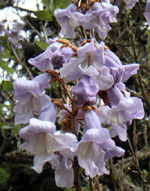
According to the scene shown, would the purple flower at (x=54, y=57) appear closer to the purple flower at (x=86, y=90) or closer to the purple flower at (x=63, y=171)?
the purple flower at (x=86, y=90)

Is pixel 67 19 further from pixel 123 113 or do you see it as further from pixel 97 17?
pixel 123 113

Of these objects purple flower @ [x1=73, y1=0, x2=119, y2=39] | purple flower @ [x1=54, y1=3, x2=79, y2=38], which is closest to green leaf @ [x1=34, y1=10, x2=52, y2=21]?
purple flower @ [x1=54, y1=3, x2=79, y2=38]

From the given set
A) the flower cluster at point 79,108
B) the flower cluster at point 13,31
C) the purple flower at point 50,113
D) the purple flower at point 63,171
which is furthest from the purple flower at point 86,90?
the flower cluster at point 13,31

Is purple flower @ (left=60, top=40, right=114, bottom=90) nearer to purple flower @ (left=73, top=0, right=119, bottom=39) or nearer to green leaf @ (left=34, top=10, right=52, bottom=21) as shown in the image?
purple flower @ (left=73, top=0, right=119, bottom=39)

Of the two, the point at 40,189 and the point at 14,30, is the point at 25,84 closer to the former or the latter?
the point at 14,30

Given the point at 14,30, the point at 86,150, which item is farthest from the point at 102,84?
the point at 14,30

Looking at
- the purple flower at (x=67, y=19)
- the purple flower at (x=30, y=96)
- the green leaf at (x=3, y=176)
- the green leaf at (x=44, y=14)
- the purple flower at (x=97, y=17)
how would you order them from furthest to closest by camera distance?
the green leaf at (x=3, y=176)
the green leaf at (x=44, y=14)
the purple flower at (x=67, y=19)
the purple flower at (x=97, y=17)
the purple flower at (x=30, y=96)

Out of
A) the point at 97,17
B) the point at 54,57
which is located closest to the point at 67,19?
the point at 97,17
